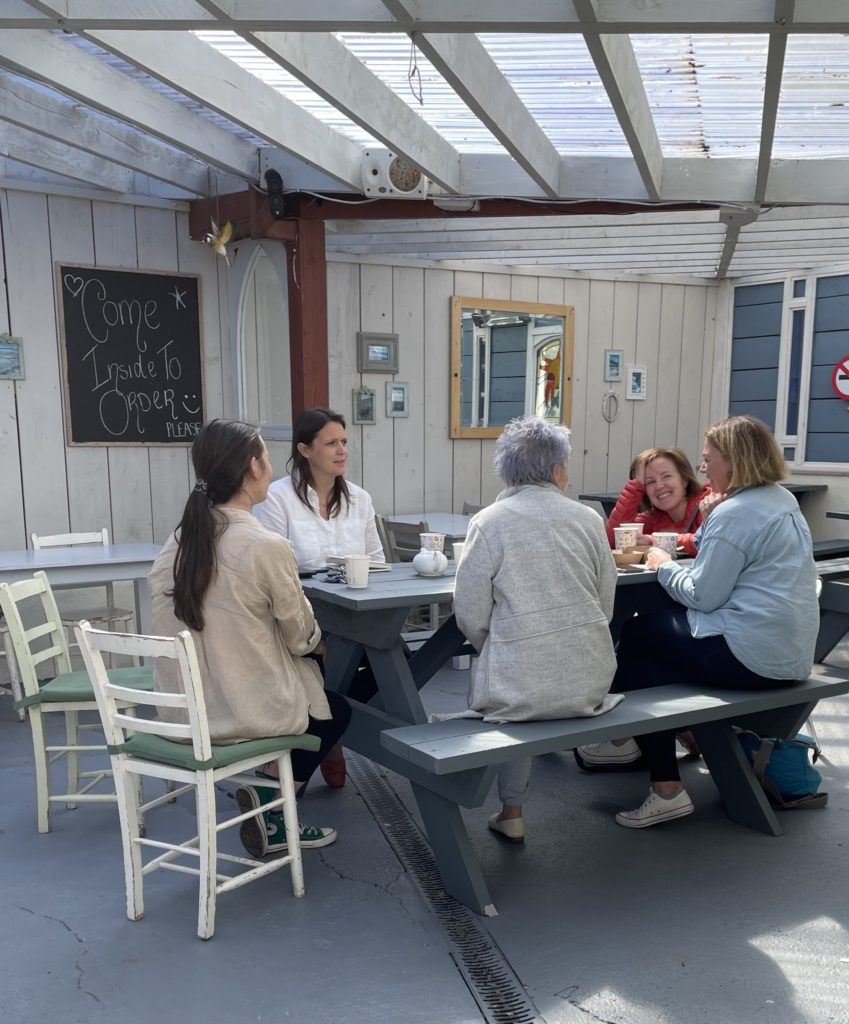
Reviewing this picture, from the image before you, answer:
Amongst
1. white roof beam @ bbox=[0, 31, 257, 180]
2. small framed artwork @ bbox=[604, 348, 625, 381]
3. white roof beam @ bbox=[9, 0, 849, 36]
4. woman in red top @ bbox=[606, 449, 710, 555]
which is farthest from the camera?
small framed artwork @ bbox=[604, 348, 625, 381]

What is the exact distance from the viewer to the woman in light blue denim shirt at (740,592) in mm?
3037

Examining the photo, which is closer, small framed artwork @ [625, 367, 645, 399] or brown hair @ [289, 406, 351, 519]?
brown hair @ [289, 406, 351, 519]

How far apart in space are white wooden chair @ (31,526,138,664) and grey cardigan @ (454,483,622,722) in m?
2.85

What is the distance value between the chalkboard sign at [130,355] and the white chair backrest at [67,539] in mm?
642

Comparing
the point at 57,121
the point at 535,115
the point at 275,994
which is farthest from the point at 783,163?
the point at 275,994

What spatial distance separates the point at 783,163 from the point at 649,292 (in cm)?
331

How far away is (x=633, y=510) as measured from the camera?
4.51m

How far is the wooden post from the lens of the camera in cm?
497

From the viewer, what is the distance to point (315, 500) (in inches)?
150

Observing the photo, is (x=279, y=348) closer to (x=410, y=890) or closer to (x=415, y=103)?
(x=415, y=103)

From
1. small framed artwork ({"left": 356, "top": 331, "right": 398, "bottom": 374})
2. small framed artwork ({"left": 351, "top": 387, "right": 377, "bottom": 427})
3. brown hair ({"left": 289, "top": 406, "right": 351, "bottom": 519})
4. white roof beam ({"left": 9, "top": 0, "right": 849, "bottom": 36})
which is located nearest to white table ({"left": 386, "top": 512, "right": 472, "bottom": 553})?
small framed artwork ({"left": 351, "top": 387, "right": 377, "bottom": 427})

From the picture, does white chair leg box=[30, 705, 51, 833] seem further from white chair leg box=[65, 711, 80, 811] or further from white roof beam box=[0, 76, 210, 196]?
white roof beam box=[0, 76, 210, 196]

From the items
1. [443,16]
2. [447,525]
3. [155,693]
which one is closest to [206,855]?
[155,693]

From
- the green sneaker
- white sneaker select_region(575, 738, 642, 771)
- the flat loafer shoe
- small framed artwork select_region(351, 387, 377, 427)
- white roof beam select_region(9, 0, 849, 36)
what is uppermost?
white roof beam select_region(9, 0, 849, 36)
